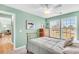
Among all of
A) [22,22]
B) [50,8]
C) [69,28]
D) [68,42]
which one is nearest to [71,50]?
[68,42]

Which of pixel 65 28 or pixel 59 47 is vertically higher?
pixel 65 28

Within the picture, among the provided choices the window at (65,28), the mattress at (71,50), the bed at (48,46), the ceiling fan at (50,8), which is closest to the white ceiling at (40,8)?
the ceiling fan at (50,8)

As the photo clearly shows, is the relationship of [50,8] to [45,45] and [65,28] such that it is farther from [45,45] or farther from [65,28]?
[45,45]

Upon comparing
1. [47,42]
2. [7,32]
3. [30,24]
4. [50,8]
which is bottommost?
[47,42]

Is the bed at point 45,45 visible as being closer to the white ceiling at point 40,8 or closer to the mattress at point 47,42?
the mattress at point 47,42

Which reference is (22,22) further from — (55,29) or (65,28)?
(65,28)

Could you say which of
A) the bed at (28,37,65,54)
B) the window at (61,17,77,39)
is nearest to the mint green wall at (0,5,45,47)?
the bed at (28,37,65,54)

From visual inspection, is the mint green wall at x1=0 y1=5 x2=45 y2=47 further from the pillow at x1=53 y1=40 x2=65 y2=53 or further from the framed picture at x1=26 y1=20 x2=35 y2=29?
the pillow at x1=53 y1=40 x2=65 y2=53

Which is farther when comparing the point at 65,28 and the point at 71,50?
the point at 65,28

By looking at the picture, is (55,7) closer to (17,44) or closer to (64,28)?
(64,28)

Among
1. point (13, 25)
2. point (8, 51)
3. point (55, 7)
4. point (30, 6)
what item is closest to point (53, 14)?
point (55, 7)
